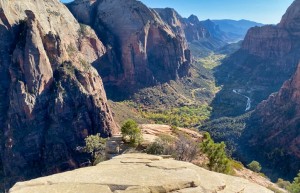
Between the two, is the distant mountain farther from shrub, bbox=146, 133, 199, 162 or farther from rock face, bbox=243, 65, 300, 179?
shrub, bbox=146, 133, 199, 162

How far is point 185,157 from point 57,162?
2315 inches

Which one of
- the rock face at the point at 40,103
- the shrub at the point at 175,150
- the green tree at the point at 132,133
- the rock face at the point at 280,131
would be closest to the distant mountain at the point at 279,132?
the rock face at the point at 280,131

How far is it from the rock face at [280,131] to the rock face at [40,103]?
65.9 m

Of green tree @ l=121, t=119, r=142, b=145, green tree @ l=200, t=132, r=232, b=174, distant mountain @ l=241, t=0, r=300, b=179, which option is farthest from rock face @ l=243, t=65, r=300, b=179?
green tree @ l=121, t=119, r=142, b=145

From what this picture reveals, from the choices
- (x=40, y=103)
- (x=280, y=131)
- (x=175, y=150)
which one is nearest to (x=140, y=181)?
(x=175, y=150)

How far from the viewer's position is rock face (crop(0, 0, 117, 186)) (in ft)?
371

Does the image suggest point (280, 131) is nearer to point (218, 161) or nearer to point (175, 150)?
point (218, 161)

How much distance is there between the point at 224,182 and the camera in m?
35.4

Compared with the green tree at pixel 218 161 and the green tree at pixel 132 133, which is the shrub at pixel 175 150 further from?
the green tree at pixel 218 161

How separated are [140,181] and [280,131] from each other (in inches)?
5320

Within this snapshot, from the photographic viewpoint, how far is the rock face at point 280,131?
137 m

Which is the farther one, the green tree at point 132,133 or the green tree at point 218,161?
the green tree at point 132,133

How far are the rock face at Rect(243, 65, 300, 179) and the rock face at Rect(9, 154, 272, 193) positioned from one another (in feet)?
340

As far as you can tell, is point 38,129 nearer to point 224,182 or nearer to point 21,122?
point 21,122
